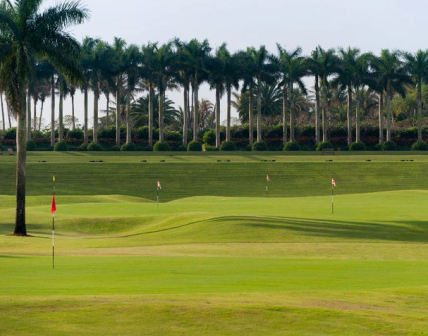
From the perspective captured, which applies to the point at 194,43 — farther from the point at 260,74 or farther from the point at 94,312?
the point at 94,312

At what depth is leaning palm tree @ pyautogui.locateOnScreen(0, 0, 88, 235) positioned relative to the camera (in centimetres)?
3666

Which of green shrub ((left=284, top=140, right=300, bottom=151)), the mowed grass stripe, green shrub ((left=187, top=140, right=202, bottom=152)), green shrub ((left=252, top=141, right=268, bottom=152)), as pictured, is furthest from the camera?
green shrub ((left=252, top=141, right=268, bottom=152))

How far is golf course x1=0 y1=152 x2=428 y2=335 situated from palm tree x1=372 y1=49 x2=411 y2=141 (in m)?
57.9

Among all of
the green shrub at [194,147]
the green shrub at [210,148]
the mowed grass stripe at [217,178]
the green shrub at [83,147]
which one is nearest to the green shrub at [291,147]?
the green shrub at [210,148]

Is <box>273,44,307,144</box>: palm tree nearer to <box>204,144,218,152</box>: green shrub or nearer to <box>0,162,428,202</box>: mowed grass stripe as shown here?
<box>204,144,218,152</box>: green shrub

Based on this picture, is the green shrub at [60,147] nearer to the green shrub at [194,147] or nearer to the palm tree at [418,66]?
the green shrub at [194,147]

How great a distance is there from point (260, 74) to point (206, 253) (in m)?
89.7

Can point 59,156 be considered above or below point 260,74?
below

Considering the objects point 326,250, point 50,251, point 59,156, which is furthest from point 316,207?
point 59,156

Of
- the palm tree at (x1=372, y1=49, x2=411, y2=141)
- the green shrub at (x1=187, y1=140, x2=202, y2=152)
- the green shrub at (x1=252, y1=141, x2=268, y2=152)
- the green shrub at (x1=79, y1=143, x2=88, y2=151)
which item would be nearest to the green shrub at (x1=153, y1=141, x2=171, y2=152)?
the green shrub at (x1=187, y1=140, x2=202, y2=152)

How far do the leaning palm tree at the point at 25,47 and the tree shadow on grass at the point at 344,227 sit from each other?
10257mm

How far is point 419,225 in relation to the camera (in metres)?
34.7

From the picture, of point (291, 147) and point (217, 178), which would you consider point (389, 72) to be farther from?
point (217, 178)

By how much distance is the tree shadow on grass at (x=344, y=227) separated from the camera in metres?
32.7
